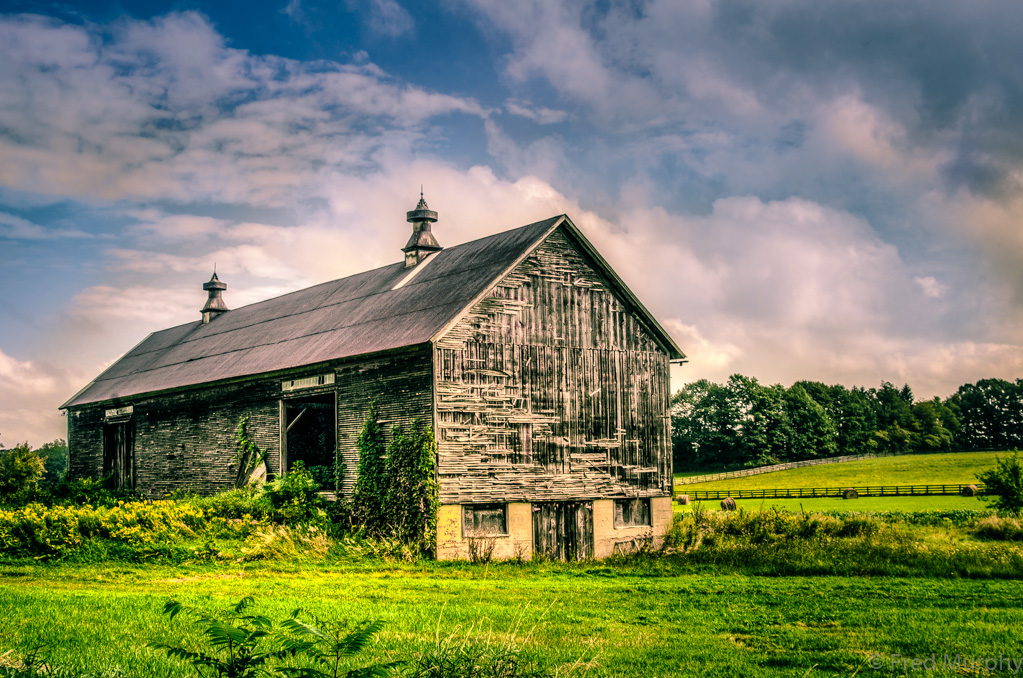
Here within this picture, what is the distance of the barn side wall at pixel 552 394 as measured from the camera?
22500mm

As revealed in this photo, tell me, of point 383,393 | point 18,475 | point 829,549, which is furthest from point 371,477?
point 18,475

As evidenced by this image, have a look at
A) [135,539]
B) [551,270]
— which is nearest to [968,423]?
[551,270]

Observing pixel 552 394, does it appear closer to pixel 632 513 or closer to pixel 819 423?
pixel 632 513

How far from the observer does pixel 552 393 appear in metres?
24.2

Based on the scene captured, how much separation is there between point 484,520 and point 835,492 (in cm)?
3876

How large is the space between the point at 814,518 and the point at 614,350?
31.3 feet

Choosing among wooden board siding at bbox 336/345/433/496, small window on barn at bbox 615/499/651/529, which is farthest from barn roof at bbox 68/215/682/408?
small window on barn at bbox 615/499/651/529

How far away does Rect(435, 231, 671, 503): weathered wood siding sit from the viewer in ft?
73.9

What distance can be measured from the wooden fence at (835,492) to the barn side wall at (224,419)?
33497 millimetres

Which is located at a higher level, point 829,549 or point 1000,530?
point 829,549

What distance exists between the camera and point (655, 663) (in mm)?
9859

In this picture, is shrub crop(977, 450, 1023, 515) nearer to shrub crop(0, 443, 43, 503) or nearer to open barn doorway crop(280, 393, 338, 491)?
open barn doorway crop(280, 393, 338, 491)

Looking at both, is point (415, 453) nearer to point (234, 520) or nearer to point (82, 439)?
point (234, 520)

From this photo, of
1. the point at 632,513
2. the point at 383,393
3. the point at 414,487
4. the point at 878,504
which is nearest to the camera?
the point at 414,487
